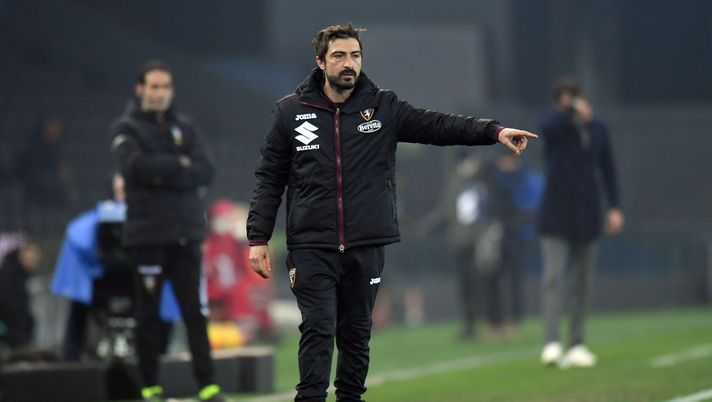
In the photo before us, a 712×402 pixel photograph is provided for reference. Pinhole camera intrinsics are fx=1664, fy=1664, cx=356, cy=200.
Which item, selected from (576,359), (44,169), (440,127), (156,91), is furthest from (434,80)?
(440,127)

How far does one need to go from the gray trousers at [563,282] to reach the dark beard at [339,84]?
5215 millimetres

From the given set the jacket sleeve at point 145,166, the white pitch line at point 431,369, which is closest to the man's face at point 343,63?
the jacket sleeve at point 145,166

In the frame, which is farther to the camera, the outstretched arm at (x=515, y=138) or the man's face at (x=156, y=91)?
the man's face at (x=156, y=91)

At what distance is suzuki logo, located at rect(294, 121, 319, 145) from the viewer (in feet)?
24.5

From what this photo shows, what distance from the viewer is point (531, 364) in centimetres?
1297

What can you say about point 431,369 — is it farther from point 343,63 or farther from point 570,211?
point 343,63

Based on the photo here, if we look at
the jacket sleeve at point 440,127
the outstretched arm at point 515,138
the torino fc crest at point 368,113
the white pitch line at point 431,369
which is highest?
the torino fc crest at point 368,113

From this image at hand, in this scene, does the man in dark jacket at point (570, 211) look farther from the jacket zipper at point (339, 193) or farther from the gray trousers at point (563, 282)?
the jacket zipper at point (339, 193)

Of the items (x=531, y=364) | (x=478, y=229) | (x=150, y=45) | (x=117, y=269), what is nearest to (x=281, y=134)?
(x=117, y=269)

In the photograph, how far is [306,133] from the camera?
748cm

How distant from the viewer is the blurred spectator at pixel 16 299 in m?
14.3

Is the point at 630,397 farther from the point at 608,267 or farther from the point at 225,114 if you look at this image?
the point at 225,114

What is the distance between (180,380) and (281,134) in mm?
3688

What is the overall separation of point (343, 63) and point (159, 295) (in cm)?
274
